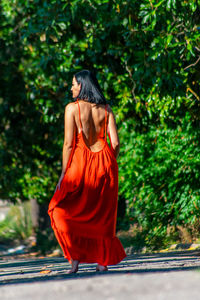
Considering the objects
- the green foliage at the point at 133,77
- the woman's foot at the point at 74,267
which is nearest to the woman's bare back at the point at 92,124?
the woman's foot at the point at 74,267

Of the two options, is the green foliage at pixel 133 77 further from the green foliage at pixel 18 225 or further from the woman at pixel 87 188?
the green foliage at pixel 18 225

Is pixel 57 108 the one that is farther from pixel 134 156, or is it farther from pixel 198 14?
pixel 198 14

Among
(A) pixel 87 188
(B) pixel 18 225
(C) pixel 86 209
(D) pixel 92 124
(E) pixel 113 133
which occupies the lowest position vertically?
(B) pixel 18 225

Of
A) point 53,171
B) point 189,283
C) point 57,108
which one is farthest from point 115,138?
point 53,171

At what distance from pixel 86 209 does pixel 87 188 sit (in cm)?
19

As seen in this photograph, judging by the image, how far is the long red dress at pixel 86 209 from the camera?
4.89 meters

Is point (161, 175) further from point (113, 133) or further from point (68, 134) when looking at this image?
point (68, 134)

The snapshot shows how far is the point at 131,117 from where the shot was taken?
765 cm

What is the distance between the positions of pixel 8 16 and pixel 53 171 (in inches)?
104

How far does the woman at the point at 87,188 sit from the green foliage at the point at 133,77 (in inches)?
55.5

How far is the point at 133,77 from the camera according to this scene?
21.1 ft

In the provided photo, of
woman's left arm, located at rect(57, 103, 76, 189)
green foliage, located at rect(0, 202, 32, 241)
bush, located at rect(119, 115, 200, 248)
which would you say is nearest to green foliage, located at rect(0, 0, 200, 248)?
bush, located at rect(119, 115, 200, 248)

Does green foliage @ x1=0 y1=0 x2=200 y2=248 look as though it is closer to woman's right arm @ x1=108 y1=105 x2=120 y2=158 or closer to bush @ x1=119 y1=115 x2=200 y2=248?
bush @ x1=119 y1=115 x2=200 y2=248

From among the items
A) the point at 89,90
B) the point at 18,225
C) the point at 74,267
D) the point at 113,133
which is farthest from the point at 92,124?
the point at 18,225
